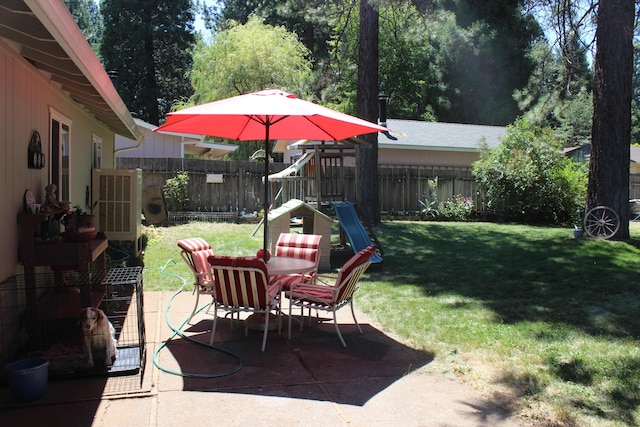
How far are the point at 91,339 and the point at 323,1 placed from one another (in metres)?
14.5

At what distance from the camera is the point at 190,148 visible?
878 inches

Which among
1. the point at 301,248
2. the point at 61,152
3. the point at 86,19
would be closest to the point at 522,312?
the point at 301,248

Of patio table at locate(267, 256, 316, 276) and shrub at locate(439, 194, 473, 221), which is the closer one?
patio table at locate(267, 256, 316, 276)

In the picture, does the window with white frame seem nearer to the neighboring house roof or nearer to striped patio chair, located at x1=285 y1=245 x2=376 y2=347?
the neighboring house roof

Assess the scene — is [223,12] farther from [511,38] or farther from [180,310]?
[180,310]

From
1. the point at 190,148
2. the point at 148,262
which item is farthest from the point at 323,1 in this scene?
the point at 148,262

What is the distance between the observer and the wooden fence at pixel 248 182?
15.8 metres

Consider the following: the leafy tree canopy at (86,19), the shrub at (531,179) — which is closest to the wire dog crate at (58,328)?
the shrub at (531,179)

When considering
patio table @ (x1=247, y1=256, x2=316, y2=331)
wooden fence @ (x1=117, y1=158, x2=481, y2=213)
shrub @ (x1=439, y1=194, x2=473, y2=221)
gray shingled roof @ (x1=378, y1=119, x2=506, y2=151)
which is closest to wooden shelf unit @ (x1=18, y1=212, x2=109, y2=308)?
patio table @ (x1=247, y1=256, x2=316, y2=331)

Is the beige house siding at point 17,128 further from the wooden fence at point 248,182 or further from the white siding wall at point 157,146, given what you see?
the white siding wall at point 157,146

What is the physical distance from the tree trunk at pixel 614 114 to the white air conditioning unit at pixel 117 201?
8.30 meters

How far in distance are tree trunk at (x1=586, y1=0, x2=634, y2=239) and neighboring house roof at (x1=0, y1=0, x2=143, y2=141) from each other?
846cm

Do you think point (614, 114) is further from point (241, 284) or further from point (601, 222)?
point (241, 284)

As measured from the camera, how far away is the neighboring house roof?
287 centimetres
